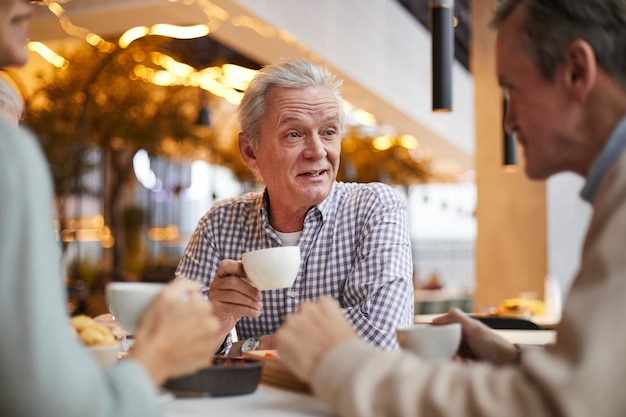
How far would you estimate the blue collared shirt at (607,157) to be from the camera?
1.09 m

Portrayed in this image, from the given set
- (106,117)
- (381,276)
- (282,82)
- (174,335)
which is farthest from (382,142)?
(174,335)

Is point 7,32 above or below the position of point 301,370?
above

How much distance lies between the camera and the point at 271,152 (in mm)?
2539

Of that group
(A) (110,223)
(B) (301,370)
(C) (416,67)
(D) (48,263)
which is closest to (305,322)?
(B) (301,370)

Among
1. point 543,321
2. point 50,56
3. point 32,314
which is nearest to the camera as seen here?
point 32,314

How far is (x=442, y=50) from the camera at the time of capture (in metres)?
3.54

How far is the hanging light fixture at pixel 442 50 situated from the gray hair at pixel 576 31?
94.0 inches

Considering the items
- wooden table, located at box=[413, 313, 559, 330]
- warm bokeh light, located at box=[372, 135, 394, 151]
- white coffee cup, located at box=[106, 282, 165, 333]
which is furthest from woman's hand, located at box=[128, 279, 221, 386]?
warm bokeh light, located at box=[372, 135, 394, 151]

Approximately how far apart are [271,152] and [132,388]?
160 centimetres


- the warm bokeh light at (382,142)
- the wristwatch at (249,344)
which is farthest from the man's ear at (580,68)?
the warm bokeh light at (382,142)

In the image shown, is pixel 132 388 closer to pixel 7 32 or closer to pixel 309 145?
pixel 7 32

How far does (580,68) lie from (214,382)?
2.41 feet

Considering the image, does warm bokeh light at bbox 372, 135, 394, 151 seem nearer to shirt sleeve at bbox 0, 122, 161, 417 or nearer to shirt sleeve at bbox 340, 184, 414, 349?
shirt sleeve at bbox 340, 184, 414, 349

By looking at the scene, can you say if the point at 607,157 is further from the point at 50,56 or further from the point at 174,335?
the point at 50,56
